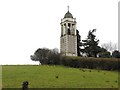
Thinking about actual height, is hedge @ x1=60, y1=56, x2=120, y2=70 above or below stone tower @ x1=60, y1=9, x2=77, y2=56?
below

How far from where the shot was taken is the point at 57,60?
47219mm

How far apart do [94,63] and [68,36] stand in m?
24.3

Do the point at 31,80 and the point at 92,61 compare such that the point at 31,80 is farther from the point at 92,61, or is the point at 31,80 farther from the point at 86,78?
the point at 92,61

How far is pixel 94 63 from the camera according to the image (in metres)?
43.2

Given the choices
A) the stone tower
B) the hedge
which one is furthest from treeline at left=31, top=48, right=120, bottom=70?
the stone tower

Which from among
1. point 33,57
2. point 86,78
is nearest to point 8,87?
point 86,78

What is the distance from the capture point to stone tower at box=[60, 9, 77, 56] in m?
65.6

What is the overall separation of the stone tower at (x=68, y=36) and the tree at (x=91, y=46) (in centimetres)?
237

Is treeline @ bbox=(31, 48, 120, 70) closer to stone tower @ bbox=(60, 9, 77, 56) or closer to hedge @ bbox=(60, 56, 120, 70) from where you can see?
hedge @ bbox=(60, 56, 120, 70)

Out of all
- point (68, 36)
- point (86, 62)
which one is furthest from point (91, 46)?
point (86, 62)

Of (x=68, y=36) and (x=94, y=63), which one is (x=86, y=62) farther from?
(x=68, y=36)

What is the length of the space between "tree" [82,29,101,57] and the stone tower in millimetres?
2368

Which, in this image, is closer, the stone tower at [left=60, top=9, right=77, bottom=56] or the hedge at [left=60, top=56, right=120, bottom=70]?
the hedge at [left=60, top=56, right=120, bottom=70]

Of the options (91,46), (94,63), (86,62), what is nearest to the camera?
(94,63)
